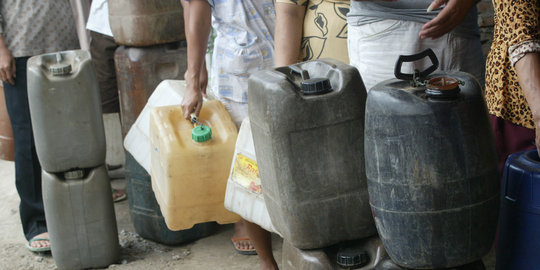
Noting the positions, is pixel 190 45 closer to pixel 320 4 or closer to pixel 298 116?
pixel 320 4

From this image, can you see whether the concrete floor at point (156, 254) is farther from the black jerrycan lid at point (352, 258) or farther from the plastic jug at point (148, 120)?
the black jerrycan lid at point (352, 258)

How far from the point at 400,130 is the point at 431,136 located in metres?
0.08

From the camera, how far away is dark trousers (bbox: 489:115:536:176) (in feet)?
6.84

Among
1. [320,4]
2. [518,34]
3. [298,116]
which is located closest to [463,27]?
[518,34]

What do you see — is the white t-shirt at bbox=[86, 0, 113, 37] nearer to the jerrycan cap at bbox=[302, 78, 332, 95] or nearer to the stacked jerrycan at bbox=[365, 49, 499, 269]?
the jerrycan cap at bbox=[302, 78, 332, 95]

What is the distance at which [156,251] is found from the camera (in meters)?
3.60

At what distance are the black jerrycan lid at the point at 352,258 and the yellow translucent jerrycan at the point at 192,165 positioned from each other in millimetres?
939

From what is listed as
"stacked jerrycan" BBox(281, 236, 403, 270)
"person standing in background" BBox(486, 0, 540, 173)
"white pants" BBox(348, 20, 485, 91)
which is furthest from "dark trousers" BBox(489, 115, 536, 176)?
"stacked jerrycan" BBox(281, 236, 403, 270)

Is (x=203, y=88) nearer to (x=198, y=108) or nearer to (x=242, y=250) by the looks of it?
(x=198, y=108)

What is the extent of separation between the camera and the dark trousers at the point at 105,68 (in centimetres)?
452

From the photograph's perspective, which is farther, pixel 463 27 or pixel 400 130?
pixel 463 27

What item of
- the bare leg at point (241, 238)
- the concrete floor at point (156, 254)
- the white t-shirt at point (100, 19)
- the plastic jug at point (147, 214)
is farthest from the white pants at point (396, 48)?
the white t-shirt at point (100, 19)

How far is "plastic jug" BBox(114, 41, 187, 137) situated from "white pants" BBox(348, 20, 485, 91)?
6.77ft

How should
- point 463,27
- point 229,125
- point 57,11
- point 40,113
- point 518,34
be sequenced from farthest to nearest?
point 57,11 < point 40,113 < point 229,125 < point 463,27 < point 518,34
